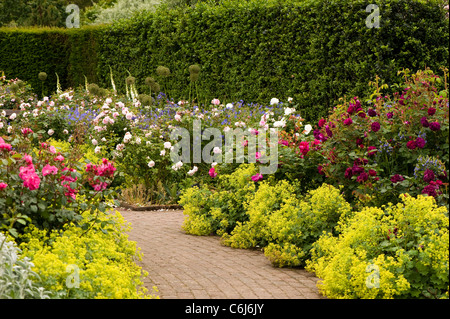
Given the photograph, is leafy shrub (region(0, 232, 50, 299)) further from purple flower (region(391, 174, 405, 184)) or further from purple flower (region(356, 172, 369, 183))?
Result: purple flower (region(391, 174, 405, 184))

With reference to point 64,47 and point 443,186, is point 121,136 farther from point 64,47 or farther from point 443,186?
point 64,47

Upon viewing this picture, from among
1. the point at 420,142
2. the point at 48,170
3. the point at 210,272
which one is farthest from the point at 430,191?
the point at 48,170

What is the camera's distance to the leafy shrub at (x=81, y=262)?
3359mm

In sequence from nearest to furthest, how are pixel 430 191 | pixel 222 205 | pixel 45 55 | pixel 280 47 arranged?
pixel 430 191 < pixel 222 205 < pixel 280 47 < pixel 45 55

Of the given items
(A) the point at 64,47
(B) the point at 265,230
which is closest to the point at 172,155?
(B) the point at 265,230

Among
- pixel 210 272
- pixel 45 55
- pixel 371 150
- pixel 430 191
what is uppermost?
pixel 45 55

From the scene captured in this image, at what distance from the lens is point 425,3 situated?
346 inches

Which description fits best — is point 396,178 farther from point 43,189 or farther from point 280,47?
point 280,47

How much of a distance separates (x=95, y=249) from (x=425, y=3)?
688cm

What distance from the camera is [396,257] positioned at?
3924 mm

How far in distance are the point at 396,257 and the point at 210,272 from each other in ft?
4.95

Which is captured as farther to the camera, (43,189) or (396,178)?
(396,178)

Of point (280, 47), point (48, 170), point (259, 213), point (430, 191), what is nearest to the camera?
point (48, 170)
